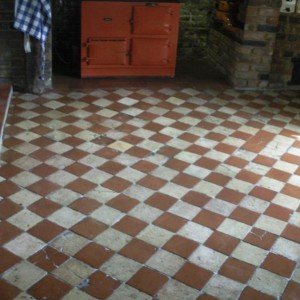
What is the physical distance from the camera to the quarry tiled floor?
307cm

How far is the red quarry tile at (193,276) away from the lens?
10.00ft

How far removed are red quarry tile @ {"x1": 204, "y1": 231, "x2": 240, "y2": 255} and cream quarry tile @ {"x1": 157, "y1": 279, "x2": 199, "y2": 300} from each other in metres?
0.47

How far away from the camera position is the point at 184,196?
4.01m

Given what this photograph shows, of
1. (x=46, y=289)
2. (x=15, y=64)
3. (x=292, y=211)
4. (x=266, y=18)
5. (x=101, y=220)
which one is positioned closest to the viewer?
(x=46, y=289)

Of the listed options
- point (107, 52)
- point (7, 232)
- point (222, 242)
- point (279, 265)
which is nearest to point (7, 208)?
point (7, 232)

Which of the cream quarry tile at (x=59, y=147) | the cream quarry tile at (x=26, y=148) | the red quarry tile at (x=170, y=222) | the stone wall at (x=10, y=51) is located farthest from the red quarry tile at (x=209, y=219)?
the stone wall at (x=10, y=51)

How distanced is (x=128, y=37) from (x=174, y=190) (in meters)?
2.97

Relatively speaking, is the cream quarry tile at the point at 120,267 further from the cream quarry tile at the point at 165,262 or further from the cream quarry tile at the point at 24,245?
the cream quarry tile at the point at 24,245

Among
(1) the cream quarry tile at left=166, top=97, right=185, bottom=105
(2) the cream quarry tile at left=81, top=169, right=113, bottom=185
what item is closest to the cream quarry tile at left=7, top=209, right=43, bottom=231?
(2) the cream quarry tile at left=81, top=169, right=113, bottom=185

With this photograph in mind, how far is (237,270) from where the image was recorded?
3.20m

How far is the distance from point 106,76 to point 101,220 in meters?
3.35

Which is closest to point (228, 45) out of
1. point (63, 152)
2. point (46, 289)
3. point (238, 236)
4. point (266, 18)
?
point (266, 18)

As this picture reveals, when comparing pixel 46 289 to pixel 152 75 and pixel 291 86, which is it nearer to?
pixel 152 75

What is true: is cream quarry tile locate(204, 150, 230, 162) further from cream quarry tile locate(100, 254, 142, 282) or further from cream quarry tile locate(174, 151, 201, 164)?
cream quarry tile locate(100, 254, 142, 282)
